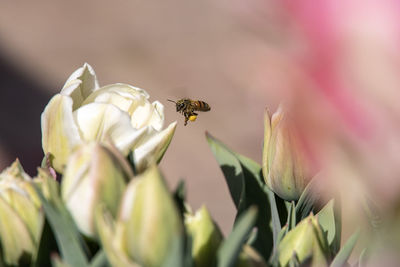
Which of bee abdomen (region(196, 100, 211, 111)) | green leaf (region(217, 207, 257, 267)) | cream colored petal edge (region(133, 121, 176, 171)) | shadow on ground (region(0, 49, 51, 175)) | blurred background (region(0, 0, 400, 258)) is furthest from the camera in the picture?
shadow on ground (region(0, 49, 51, 175))

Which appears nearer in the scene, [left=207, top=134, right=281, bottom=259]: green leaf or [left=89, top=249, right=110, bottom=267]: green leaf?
[left=89, top=249, right=110, bottom=267]: green leaf

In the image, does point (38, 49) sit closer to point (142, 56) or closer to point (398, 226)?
point (142, 56)

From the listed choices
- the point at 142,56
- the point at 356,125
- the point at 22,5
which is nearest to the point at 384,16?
the point at 356,125

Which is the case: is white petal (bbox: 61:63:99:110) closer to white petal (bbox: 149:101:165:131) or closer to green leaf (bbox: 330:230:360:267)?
white petal (bbox: 149:101:165:131)

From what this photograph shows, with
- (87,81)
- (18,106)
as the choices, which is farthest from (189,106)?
(18,106)

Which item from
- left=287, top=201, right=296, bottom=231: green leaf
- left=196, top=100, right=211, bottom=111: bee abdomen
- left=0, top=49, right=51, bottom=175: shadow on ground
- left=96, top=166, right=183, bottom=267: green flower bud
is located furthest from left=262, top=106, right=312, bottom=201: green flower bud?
left=0, top=49, right=51, bottom=175: shadow on ground

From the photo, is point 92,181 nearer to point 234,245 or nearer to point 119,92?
point 234,245
